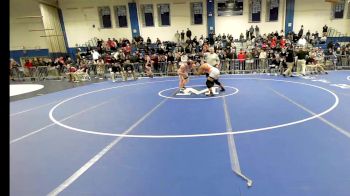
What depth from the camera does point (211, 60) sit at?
12820mm

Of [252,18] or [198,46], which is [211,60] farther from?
[252,18]

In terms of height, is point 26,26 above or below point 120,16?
below

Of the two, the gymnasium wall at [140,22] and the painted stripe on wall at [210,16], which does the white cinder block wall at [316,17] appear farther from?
the painted stripe on wall at [210,16]

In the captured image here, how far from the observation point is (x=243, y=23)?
2614 centimetres

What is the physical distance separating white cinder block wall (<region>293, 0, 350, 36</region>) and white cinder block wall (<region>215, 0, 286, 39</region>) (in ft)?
4.95

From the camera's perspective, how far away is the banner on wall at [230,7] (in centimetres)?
2573

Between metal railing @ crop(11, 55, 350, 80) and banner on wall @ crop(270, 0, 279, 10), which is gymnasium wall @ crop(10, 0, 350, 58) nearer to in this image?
banner on wall @ crop(270, 0, 279, 10)

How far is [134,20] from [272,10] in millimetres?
14440

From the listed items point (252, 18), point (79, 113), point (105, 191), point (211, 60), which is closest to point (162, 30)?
point (252, 18)

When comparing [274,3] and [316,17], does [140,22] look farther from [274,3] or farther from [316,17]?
[316,17]

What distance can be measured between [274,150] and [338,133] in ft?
6.15

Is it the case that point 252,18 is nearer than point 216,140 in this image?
No

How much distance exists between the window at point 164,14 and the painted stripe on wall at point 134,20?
248cm

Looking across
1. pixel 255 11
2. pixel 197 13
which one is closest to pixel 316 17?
pixel 255 11
